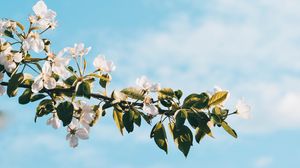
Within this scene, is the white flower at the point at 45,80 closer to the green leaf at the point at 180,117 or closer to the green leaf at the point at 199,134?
the green leaf at the point at 180,117

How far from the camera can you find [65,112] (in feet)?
10.4

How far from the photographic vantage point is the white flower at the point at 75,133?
344 cm

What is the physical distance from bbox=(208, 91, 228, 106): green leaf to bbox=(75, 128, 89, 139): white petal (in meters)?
0.77

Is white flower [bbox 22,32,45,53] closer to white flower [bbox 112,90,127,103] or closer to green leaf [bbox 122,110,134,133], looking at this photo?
white flower [bbox 112,90,127,103]

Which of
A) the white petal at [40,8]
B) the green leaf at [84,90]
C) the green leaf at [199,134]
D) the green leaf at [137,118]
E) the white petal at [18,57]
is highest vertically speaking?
the white petal at [40,8]

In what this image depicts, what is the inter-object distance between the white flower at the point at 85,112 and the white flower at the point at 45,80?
9.5 inches

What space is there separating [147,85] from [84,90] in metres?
0.36

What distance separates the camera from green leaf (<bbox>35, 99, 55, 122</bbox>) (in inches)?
132

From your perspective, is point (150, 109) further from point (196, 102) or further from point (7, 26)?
point (7, 26)

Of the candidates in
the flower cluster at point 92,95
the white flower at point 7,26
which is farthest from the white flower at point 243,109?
the white flower at point 7,26

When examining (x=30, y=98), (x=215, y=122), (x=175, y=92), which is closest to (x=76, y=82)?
(x=30, y=98)

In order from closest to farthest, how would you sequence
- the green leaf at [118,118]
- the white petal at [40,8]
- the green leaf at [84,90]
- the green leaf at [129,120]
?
the green leaf at [84,90] < the green leaf at [129,120] < the green leaf at [118,118] < the white petal at [40,8]

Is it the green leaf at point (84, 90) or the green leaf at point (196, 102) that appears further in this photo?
the green leaf at point (196, 102)

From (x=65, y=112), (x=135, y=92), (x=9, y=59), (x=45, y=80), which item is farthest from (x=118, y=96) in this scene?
(x=9, y=59)
